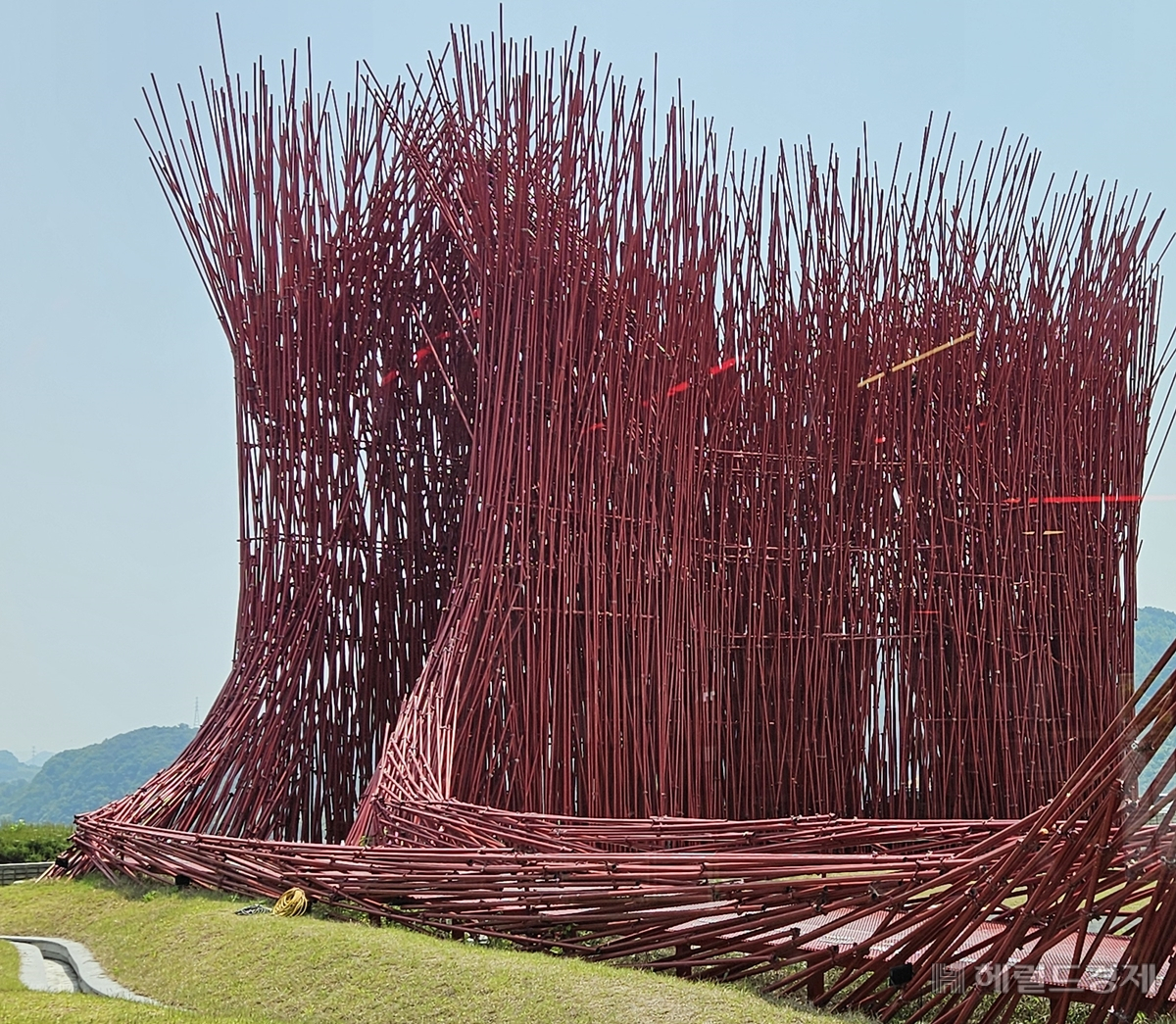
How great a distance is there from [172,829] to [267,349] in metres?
1.77

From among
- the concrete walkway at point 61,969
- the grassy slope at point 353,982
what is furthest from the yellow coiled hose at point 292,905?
the concrete walkway at point 61,969

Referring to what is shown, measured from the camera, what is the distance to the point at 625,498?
15.9 feet

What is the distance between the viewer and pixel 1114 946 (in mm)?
2271

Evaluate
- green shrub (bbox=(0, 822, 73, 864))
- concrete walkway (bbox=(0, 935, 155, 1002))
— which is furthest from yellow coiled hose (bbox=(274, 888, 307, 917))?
green shrub (bbox=(0, 822, 73, 864))

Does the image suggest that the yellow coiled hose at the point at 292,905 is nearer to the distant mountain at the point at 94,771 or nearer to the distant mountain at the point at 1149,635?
the distant mountain at the point at 1149,635

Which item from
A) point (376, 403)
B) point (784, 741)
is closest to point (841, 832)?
point (784, 741)

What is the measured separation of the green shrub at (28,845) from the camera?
21.4 feet

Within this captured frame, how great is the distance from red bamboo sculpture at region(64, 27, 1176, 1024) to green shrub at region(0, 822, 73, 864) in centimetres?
196

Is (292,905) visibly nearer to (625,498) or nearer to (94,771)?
(625,498)

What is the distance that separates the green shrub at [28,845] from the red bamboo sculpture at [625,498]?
1.96 meters

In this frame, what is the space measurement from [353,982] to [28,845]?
440cm

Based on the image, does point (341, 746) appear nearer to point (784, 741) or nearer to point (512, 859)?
point (784, 741)

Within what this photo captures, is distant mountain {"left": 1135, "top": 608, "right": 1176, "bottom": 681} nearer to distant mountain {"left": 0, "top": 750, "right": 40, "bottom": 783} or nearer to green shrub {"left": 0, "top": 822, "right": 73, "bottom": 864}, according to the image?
green shrub {"left": 0, "top": 822, "right": 73, "bottom": 864}

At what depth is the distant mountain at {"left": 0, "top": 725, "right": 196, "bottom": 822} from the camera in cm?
2248
